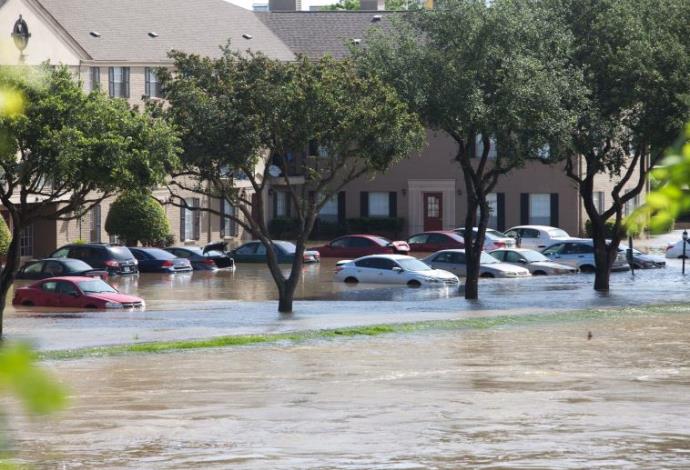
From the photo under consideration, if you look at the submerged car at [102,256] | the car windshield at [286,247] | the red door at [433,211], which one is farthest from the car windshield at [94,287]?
the red door at [433,211]

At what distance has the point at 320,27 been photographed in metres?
78.9

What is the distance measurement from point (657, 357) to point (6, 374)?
29.9 m

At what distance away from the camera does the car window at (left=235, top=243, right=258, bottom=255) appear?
2485 inches

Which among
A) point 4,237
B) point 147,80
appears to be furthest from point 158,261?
point 147,80

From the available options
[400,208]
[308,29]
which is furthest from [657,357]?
[308,29]

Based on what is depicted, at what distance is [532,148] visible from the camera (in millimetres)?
42938

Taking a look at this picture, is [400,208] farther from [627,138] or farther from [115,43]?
[627,138]

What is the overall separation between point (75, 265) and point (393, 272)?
39.2 ft

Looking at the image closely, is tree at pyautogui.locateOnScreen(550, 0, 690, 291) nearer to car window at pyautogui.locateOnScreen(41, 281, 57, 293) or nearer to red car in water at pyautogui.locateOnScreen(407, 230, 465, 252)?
car window at pyautogui.locateOnScreen(41, 281, 57, 293)

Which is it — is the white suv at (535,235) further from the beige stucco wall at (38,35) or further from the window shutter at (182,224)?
the beige stucco wall at (38,35)

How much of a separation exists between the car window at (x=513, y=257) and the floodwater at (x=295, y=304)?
2.10 m

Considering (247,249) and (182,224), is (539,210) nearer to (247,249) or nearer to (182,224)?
(247,249)

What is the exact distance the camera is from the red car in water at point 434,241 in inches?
2589

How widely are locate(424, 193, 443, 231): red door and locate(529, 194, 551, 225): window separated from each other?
487cm
